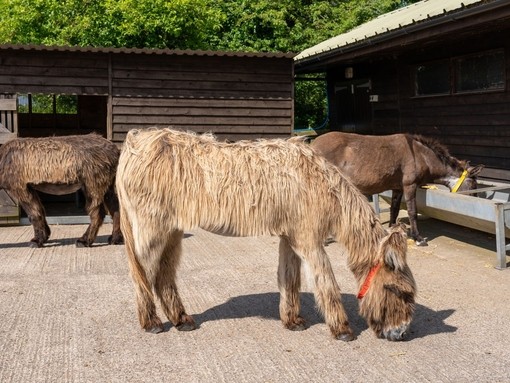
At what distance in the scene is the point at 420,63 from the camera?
38.4ft

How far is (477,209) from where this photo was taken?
25.9 ft

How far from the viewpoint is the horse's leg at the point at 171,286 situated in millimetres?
5176

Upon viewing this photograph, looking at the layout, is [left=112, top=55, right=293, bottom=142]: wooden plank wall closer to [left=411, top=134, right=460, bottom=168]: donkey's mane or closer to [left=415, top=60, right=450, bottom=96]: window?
[left=415, top=60, right=450, bottom=96]: window

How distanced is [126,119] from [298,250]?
24.4 feet

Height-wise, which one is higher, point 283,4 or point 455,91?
point 283,4

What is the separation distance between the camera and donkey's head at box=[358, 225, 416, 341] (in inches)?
189

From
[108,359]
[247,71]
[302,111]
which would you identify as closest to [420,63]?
[247,71]

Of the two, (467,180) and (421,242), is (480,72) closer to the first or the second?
(467,180)

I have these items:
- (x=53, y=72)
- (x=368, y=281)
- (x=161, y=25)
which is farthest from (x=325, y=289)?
(x=161, y=25)

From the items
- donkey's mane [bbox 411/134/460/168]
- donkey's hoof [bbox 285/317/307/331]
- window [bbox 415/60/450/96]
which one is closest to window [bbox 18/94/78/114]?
window [bbox 415/60/450/96]

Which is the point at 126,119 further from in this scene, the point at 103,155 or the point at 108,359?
the point at 108,359

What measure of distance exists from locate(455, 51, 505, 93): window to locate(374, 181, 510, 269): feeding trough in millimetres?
1576

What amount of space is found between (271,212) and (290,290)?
79 cm

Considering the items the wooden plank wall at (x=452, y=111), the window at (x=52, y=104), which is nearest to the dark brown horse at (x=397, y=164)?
the wooden plank wall at (x=452, y=111)
